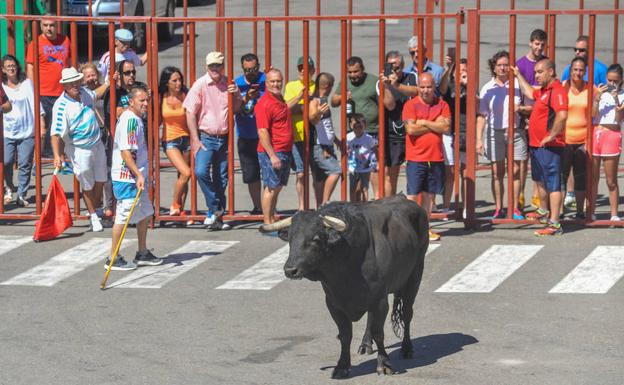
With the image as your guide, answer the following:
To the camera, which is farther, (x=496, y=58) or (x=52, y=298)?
(x=496, y=58)

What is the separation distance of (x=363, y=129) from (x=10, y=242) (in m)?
4.17

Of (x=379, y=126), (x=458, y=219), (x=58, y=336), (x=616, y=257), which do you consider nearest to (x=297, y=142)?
(x=379, y=126)

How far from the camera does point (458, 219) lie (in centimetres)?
1566

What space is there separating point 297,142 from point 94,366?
5560 millimetres

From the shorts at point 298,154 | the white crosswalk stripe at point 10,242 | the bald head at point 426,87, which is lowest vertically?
the white crosswalk stripe at point 10,242

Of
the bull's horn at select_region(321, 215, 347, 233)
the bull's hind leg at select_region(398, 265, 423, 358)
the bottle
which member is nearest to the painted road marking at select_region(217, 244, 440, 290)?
the bottle

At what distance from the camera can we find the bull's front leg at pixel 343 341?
32.9ft

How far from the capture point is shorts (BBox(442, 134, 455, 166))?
15.6 metres

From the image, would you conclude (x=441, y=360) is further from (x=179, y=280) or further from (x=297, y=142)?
(x=297, y=142)

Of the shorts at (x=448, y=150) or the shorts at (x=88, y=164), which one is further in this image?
the shorts at (x=448, y=150)

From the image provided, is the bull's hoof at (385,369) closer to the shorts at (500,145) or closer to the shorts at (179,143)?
the shorts at (500,145)

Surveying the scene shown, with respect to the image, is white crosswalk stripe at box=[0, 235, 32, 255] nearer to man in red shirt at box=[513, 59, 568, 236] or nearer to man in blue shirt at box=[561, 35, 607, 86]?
man in red shirt at box=[513, 59, 568, 236]

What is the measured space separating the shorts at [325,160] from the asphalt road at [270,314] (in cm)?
104

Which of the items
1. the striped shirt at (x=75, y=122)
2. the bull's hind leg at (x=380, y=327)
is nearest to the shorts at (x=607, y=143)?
the striped shirt at (x=75, y=122)
